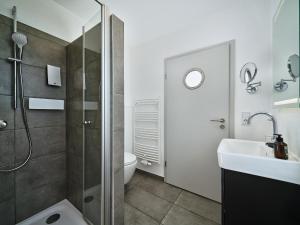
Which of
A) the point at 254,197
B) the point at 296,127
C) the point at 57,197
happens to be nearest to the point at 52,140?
the point at 57,197

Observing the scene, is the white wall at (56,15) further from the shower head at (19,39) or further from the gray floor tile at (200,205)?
the gray floor tile at (200,205)

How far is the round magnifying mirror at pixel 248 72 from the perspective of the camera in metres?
1.29

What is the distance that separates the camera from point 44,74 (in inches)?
49.9

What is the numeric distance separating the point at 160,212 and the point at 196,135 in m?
0.96

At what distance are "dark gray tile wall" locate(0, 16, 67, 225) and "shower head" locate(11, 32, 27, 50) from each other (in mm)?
69

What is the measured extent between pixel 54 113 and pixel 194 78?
1.73m

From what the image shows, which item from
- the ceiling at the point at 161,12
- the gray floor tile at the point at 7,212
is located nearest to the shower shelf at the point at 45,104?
the gray floor tile at the point at 7,212

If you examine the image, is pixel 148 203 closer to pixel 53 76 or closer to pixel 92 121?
pixel 92 121

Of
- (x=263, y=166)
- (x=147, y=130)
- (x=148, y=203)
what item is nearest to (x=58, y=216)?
(x=148, y=203)

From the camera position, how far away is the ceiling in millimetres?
1391

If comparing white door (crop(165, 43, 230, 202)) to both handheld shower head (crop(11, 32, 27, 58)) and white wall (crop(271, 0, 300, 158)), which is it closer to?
white wall (crop(271, 0, 300, 158))

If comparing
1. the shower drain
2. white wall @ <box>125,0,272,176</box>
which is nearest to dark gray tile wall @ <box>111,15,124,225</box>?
the shower drain

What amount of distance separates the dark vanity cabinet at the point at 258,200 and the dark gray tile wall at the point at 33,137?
1620mm

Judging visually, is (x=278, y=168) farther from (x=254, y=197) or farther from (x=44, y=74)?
(x=44, y=74)
